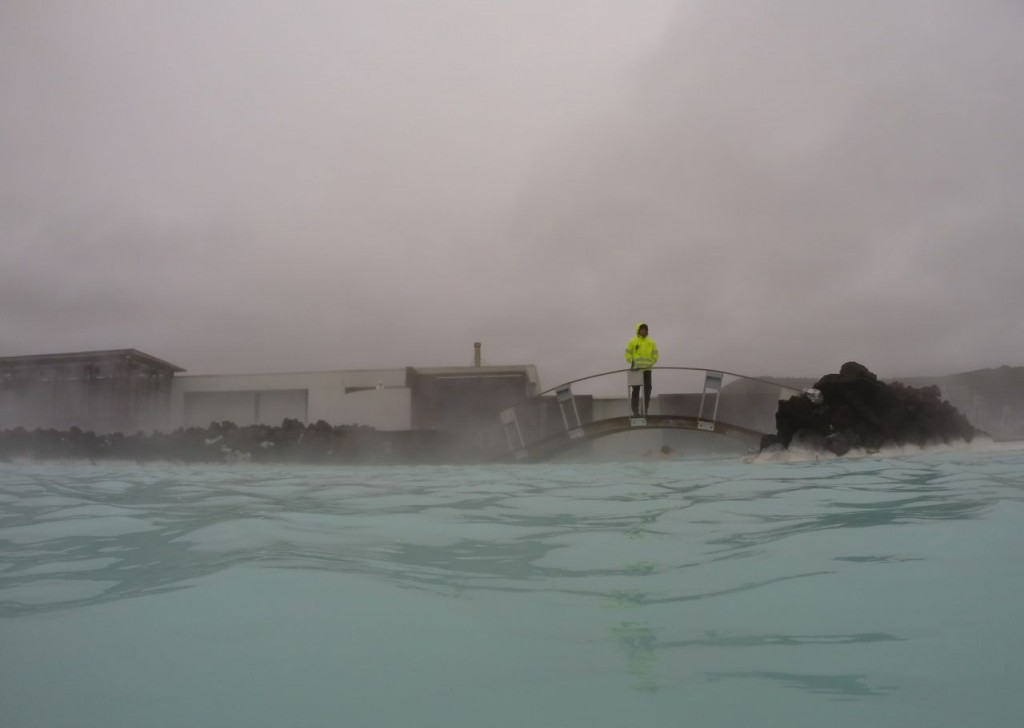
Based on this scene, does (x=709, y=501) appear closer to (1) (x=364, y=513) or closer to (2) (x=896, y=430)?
(1) (x=364, y=513)

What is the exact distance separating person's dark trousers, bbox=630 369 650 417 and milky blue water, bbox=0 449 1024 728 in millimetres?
9523

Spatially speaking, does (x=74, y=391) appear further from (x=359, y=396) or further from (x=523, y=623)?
(x=523, y=623)

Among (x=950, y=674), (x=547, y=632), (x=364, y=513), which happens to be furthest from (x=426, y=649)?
(x=364, y=513)

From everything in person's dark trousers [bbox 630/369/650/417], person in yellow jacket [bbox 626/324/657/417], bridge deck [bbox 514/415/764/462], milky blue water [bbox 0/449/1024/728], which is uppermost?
person in yellow jacket [bbox 626/324/657/417]

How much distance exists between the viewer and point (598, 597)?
2.00 metres

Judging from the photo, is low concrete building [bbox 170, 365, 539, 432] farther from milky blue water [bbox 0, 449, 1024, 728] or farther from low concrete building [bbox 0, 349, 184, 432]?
milky blue water [bbox 0, 449, 1024, 728]

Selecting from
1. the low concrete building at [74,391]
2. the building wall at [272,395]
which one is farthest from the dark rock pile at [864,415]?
the low concrete building at [74,391]

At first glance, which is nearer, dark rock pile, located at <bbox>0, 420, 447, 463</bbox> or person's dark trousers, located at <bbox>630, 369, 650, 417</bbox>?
person's dark trousers, located at <bbox>630, 369, 650, 417</bbox>

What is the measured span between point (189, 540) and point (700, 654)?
7.71ft

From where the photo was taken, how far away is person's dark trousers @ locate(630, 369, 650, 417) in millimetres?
13094

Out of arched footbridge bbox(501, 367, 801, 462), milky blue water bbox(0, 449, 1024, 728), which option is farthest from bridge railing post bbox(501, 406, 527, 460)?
milky blue water bbox(0, 449, 1024, 728)

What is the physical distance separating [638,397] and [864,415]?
13.9ft

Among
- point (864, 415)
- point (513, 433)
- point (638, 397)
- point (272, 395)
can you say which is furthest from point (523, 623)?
point (272, 395)

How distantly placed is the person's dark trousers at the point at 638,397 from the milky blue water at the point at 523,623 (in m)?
9.52
